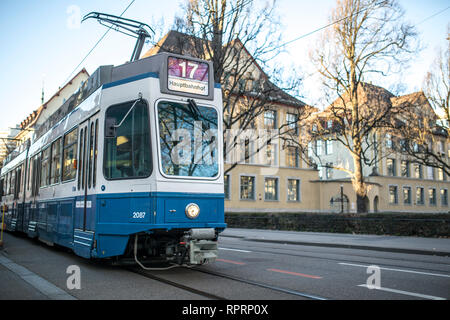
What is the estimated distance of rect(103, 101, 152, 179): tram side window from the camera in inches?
283

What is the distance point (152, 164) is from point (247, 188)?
37.0 m

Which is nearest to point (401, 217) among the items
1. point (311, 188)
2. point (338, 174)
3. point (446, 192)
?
point (311, 188)

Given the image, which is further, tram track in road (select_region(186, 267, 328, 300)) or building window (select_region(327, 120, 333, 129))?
building window (select_region(327, 120, 333, 129))

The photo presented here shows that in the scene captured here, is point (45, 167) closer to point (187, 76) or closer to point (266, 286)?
point (187, 76)

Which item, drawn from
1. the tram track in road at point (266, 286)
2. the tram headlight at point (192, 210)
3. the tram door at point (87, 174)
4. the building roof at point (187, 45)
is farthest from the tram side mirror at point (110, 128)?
the building roof at point (187, 45)

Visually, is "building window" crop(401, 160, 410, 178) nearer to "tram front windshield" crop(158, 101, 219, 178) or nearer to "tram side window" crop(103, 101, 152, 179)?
"tram front windshield" crop(158, 101, 219, 178)

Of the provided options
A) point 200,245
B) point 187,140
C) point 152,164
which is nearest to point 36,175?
point 152,164

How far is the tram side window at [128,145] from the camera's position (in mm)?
7184

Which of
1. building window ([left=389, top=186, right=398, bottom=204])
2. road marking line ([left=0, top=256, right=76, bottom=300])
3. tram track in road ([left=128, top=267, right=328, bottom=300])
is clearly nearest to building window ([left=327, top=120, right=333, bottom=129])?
tram track in road ([left=128, top=267, right=328, bottom=300])

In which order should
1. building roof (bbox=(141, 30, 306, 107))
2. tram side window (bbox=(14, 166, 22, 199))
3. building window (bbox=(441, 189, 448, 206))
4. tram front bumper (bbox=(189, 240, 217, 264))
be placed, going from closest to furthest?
tram front bumper (bbox=(189, 240, 217, 264)), tram side window (bbox=(14, 166, 22, 199)), building roof (bbox=(141, 30, 306, 107)), building window (bbox=(441, 189, 448, 206))

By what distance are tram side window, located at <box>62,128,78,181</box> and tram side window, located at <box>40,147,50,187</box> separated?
1.89 metres

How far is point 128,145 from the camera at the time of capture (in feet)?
24.2

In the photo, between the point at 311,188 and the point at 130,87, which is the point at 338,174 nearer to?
the point at 311,188

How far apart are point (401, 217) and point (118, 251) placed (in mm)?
15133
